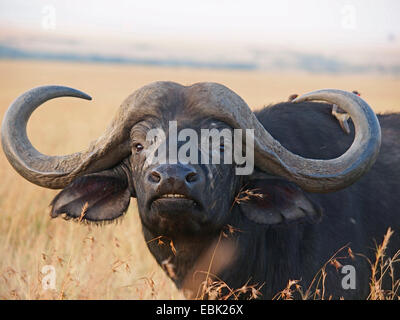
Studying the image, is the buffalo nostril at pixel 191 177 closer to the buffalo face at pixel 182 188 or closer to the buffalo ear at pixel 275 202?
the buffalo face at pixel 182 188

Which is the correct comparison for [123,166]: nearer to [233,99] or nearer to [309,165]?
[233,99]

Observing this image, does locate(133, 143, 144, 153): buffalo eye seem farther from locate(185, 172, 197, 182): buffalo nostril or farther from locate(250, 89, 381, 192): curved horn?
locate(250, 89, 381, 192): curved horn

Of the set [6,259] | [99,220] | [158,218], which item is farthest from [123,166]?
[6,259]

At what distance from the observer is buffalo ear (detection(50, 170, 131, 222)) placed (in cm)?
416

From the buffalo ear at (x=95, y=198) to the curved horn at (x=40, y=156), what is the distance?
72 millimetres

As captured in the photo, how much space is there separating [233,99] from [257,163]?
48cm

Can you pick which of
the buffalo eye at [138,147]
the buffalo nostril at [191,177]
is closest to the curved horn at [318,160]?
the buffalo eye at [138,147]

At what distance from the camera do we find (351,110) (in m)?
3.87

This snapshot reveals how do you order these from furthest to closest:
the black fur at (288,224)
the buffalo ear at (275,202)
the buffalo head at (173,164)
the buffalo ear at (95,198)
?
the buffalo ear at (95,198), the black fur at (288,224), the buffalo ear at (275,202), the buffalo head at (173,164)

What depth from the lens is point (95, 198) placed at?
14.0 ft

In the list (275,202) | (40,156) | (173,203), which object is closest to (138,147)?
(173,203)

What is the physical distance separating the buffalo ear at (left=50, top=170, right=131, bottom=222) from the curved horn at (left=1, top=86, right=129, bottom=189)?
0.23ft

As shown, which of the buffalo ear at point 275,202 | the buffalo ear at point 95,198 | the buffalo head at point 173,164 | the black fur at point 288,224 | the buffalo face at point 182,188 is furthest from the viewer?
the buffalo ear at point 95,198

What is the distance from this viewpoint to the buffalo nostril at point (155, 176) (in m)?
3.39
